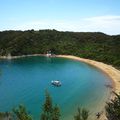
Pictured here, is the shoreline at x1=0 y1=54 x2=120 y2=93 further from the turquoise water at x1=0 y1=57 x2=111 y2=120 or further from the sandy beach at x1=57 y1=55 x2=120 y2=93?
the turquoise water at x1=0 y1=57 x2=111 y2=120

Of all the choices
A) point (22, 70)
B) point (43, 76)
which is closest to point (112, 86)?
point (43, 76)

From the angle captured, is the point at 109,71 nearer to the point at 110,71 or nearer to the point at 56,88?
the point at 110,71

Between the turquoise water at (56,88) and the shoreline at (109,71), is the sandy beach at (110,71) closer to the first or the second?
the shoreline at (109,71)

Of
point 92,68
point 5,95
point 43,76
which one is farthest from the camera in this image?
point 92,68

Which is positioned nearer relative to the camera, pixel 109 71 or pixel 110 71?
pixel 110 71

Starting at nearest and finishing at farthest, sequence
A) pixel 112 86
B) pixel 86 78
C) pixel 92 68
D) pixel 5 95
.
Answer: pixel 5 95 < pixel 112 86 < pixel 86 78 < pixel 92 68

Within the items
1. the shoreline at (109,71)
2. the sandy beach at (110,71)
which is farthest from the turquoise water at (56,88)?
the sandy beach at (110,71)

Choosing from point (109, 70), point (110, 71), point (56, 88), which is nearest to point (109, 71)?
point (110, 71)

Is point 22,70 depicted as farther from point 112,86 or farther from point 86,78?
point 112,86
